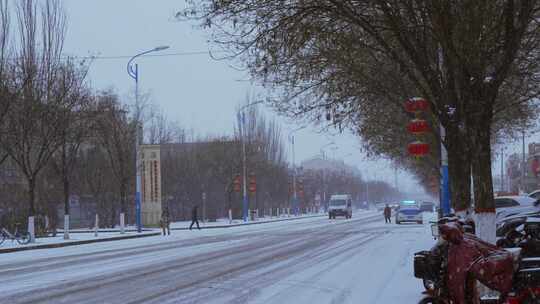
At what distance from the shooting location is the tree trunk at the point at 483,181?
12.3 metres

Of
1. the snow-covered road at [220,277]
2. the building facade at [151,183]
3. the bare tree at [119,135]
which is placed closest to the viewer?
the snow-covered road at [220,277]

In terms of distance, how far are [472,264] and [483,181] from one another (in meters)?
4.45

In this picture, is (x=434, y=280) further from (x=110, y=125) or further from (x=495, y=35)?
(x=110, y=125)

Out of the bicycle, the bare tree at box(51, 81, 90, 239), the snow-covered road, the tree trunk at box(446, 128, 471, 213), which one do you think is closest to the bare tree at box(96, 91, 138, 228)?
the bare tree at box(51, 81, 90, 239)

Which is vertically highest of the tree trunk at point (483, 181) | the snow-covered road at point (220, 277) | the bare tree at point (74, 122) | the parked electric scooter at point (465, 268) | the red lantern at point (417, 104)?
the bare tree at point (74, 122)

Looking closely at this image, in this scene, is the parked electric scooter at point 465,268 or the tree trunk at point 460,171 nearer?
the parked electric scooter at point 465,268

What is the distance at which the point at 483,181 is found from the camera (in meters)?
12.5

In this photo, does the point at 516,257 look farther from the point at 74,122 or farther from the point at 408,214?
the point at 408,214

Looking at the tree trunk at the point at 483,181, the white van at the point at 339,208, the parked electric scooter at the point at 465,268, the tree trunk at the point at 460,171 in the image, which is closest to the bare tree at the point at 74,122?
the tree trunk at the point at 460,171

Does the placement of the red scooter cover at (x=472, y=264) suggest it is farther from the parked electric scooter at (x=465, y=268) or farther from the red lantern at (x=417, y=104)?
the red lantern at (x=417, y=104)

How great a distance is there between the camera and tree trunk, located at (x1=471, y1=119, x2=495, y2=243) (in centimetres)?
1234

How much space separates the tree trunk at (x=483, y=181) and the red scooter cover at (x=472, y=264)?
394cm

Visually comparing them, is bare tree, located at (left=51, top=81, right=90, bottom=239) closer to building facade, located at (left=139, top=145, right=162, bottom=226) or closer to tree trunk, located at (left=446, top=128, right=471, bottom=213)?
building facade, located at (left=139, top=145, right=162, bottom=226)

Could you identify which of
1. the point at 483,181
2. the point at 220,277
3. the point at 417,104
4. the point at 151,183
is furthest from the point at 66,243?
the point at 483,181
